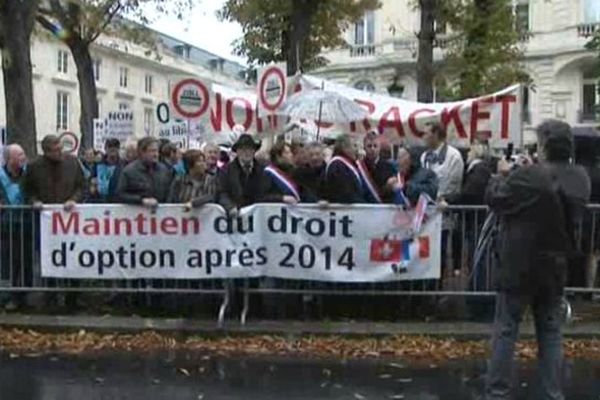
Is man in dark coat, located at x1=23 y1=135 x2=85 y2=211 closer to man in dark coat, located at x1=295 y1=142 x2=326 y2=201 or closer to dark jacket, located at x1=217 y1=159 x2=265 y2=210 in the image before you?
dark jacket, located at x1=217 y1=159 x2=265 y2=210

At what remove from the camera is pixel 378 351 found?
30.6ft

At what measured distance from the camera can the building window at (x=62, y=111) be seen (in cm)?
6831

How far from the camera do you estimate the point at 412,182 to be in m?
10.2

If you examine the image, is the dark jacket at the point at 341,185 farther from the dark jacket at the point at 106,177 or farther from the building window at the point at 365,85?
the building window at the point at 365,85

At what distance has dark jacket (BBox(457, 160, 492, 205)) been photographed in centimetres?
1063

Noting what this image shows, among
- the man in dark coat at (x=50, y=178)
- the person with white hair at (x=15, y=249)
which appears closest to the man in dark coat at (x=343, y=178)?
the man in dark coat at (x=50, y=178)

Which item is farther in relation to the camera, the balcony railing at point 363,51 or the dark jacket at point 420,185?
the balcony railing at point 363,51

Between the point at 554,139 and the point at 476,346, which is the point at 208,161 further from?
the point at 554,139

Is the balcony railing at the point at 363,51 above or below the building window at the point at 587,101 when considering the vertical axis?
above

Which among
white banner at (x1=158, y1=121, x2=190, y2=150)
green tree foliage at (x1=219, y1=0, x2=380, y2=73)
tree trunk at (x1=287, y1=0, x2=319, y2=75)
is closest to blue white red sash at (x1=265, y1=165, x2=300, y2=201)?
white banner at (x1=158, y1=121, x2=190, y2=150)

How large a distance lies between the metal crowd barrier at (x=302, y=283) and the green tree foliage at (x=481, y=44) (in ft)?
53.7

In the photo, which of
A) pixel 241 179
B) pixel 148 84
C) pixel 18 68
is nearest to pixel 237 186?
pixel 241 179

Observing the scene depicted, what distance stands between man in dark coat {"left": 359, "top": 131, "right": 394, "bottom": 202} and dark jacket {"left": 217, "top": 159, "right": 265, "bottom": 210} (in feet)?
3.76

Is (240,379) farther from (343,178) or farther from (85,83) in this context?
(85,83)
